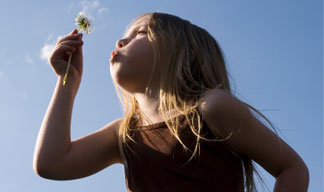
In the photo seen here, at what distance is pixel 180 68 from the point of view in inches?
109

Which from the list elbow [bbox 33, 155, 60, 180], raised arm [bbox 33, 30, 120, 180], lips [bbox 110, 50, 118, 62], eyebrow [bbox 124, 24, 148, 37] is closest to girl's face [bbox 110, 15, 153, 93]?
lips [bbox 110, 50, 118, 62]

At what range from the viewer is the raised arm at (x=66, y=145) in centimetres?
261

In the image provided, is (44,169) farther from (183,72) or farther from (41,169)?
(183,72)

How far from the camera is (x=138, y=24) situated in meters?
3.06

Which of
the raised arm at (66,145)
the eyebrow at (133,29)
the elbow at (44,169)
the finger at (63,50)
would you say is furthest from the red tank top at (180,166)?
the finger at (63,50)

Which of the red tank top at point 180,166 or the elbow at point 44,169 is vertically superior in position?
the elbow at point 44,169

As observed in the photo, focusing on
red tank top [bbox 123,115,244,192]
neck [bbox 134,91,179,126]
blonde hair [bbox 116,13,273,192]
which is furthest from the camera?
neck [bbox 134,91,179,126]

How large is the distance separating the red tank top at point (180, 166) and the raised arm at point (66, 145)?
0.90ft

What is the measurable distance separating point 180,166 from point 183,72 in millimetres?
714

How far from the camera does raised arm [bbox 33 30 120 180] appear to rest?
2611 mm

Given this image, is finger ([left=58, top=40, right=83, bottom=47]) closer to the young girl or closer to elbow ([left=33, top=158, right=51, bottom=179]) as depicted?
the young girl

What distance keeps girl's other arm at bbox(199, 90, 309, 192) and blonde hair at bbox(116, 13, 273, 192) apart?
109 mm

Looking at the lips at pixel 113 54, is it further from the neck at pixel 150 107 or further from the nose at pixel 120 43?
the neck at pixel 150 107

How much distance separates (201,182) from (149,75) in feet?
2.58
